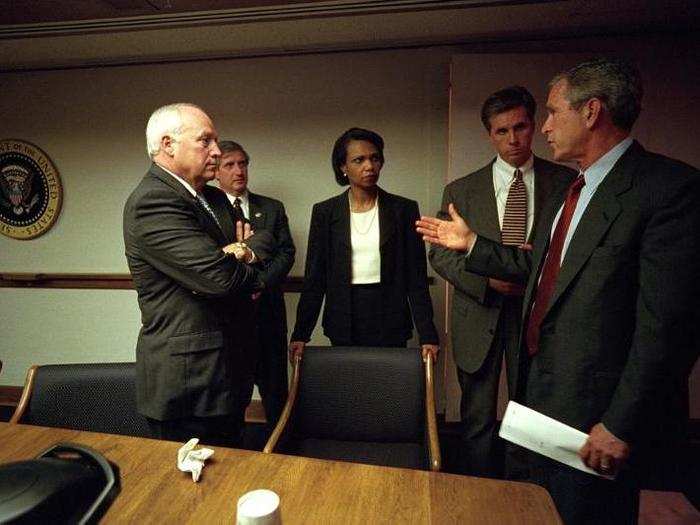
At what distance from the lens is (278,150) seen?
125 inches

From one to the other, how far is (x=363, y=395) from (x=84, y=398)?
956 millimetres

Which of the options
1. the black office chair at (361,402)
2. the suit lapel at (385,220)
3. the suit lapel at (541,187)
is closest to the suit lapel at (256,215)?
the suit lapel at (385,220)

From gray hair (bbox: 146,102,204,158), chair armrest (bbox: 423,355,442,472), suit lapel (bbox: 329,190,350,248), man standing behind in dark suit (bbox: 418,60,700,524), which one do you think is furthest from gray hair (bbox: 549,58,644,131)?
gray hair (bbox: 146,102,204,158)

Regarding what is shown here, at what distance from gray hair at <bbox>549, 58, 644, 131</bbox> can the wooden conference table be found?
39.6 inches

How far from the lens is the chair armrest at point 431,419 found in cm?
122

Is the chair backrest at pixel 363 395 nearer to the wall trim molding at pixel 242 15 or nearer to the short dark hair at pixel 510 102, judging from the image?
the short dark hair at pixel 510 102

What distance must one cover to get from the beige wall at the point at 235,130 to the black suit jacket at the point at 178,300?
1.73 metres

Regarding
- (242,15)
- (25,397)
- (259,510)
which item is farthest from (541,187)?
(25,397)

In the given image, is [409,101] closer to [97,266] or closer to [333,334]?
[333,334]

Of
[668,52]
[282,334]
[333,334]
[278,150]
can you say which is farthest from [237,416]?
[668,52]

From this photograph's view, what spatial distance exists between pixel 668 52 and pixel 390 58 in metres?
1.68

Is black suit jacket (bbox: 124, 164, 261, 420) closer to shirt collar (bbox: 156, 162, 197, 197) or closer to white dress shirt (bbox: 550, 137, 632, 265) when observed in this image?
shirt collar (bbox: 156, 162, 197, 197)

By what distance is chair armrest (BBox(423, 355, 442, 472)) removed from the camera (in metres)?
1.22

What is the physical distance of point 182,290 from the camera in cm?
150
